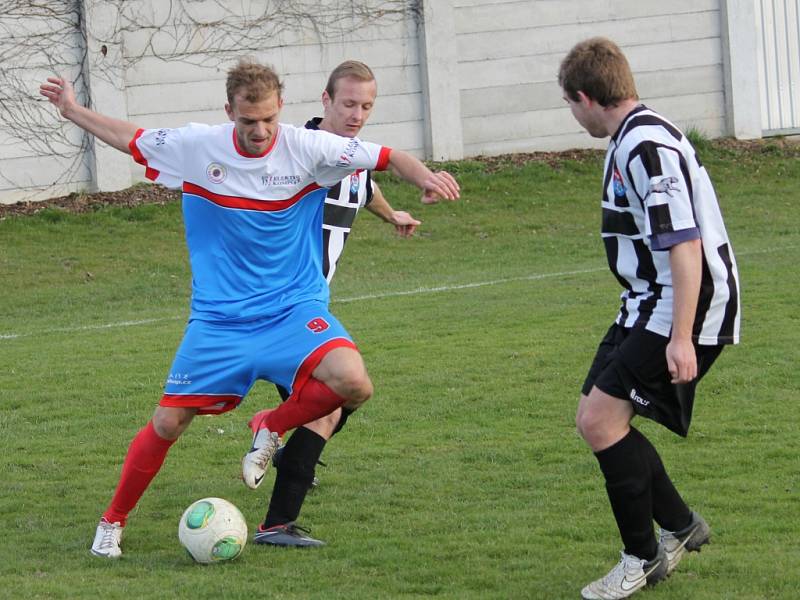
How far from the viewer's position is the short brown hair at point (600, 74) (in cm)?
421

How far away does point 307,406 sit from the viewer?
5.09 meters

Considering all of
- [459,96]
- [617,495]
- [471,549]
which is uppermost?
[459,96]

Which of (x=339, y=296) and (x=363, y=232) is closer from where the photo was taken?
(x=339, y=296)

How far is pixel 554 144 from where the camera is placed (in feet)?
59.6

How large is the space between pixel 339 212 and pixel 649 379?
87.6 inches

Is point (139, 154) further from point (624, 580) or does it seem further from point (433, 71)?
point (433, 71)

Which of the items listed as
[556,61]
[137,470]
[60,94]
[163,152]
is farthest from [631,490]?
[556,61]

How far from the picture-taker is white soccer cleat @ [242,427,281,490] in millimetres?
5059

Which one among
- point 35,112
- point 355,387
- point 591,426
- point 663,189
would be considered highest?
point 35,112

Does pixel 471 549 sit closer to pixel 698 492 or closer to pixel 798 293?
pixel 698 492

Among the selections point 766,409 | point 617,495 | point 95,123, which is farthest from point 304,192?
point 766,409

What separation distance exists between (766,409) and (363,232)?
8753 mm

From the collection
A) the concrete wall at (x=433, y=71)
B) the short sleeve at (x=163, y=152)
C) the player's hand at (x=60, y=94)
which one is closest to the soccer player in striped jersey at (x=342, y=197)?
the short sleeve at (x=163, y=152)

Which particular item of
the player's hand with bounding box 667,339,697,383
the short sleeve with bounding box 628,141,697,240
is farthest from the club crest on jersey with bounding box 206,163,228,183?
the player's hand with bounding box 667,339,697,383
